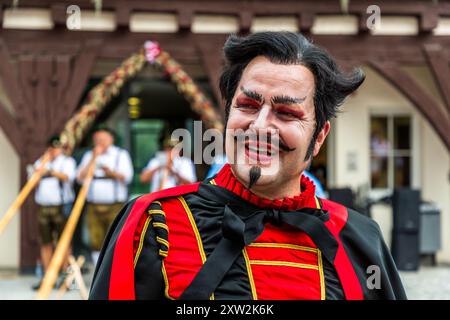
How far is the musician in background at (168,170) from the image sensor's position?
6.46m

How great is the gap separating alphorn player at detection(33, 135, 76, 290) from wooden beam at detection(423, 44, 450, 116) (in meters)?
4.42

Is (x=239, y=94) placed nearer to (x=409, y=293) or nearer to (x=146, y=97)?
(x=409, y=293)

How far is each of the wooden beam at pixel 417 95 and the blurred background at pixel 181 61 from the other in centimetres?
1

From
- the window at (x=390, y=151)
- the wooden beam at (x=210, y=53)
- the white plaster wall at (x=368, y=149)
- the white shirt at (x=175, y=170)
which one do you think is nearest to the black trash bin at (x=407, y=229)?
the white plaster wall at (x=368, y=149)

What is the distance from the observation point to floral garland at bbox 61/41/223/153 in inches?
265

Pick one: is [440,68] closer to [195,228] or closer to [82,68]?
[82,68]

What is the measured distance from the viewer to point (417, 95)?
7.69 m

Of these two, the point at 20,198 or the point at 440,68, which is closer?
the point at 20,198

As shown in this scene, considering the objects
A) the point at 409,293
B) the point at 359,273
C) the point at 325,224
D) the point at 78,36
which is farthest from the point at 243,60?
the point at 78,36

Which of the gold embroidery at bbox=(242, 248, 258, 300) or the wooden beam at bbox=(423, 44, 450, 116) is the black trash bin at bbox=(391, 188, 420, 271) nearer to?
the wooden beam at bbox=(423, 44, 450, 116)

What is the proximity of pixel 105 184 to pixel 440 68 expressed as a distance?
424cm

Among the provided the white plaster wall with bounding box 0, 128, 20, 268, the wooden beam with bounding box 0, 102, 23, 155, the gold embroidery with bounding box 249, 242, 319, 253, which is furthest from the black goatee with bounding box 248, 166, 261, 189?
the white plaster wall with bounding box 0, 128, 20, 268

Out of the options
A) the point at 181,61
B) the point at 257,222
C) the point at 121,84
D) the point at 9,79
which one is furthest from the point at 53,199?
the point at 257,222

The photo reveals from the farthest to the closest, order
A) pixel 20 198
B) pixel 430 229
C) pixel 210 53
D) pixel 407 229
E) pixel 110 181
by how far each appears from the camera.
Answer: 1. pixel 430 229
2. pixel 407 229
3. pixel 210 53
4. pixel 110 181
5. pixel 20 198
